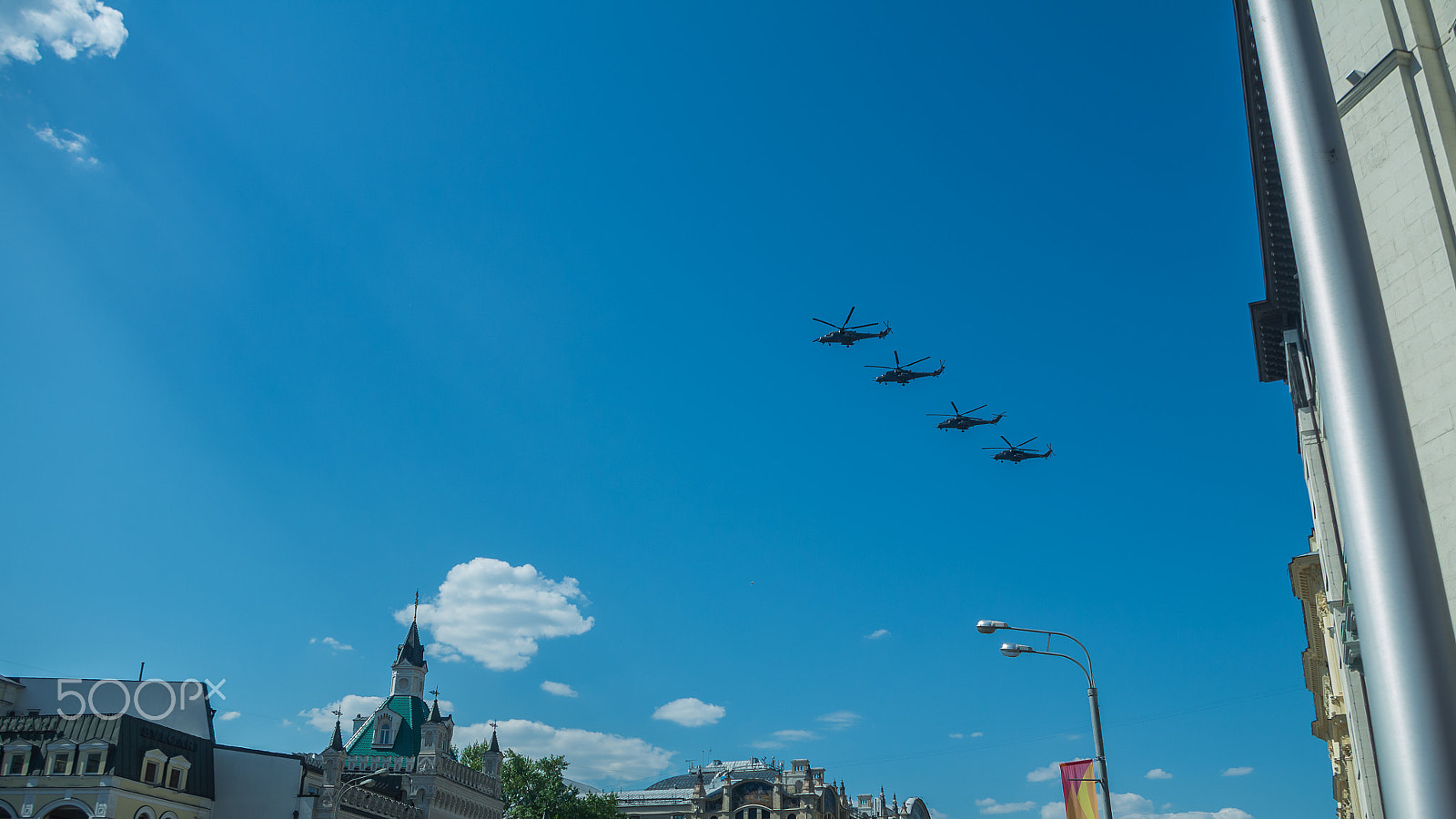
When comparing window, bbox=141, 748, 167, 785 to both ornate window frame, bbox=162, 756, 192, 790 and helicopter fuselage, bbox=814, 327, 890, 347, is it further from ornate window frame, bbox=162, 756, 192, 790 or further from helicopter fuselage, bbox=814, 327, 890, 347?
helicopter fuselage, bbox=814, 327, 890, 347

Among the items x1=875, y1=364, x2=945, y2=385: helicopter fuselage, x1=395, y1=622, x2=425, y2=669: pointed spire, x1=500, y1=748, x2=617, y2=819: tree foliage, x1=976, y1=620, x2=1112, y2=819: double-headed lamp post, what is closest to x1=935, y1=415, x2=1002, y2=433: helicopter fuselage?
x1=875, y1=364, x2=945, y2=385: helicopter fuselage

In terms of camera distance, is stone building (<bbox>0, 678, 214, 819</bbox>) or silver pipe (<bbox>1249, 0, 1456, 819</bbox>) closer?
silver pipe (<bbox>1249, 0, 1456, 819</bbox>)

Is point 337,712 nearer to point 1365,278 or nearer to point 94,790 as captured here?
point 94,790

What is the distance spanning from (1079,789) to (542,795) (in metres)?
91.7

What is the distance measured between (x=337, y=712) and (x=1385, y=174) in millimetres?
96814

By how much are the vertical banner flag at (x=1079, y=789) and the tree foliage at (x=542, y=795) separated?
86.3 metres

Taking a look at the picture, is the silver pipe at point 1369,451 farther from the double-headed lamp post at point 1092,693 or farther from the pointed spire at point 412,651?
the pointed spire at point 412,651

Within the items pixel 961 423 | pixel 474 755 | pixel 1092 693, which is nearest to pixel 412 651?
pixel 474 755

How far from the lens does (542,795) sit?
105 meters

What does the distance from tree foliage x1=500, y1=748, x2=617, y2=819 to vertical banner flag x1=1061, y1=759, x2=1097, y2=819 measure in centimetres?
8632

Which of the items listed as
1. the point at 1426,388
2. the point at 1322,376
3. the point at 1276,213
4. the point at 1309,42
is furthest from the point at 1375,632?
the point at 1276,213

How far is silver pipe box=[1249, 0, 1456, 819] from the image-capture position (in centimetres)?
573

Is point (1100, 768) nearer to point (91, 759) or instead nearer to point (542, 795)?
point (91, 759)

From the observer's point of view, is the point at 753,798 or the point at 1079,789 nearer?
the point at 1079,789
